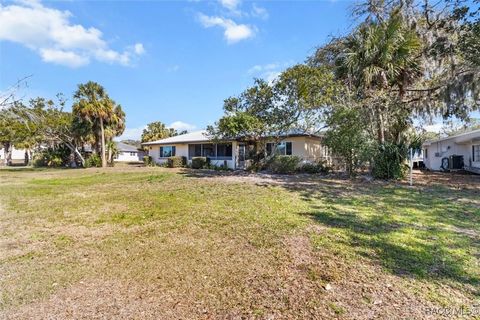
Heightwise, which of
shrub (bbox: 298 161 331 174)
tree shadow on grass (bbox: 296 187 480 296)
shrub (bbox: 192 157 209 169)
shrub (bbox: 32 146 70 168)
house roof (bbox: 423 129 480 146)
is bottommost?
tree shadow on grass (bbox: 296 187 480 296)

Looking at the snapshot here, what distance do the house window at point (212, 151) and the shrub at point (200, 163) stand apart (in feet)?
3.08

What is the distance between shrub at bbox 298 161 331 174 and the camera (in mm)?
17703

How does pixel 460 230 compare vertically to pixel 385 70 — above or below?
below

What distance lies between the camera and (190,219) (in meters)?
6.49

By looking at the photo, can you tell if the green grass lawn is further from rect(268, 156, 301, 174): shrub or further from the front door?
the front door

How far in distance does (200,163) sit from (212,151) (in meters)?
1.74

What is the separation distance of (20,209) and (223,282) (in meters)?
7.26

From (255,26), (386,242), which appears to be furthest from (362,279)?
(255,26)

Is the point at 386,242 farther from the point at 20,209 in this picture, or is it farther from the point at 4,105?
the point at 20,209

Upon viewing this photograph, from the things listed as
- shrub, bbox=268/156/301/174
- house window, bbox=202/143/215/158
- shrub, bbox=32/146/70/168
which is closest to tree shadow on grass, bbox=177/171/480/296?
shrub, bbox=268/156/301/174

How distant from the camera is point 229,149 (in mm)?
23750

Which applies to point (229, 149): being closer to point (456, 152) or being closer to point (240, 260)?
point (456, 152)

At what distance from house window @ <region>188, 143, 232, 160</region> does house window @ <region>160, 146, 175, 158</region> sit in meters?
2.41

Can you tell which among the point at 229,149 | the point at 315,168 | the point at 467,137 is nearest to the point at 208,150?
the point at 229,149
